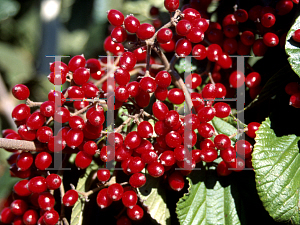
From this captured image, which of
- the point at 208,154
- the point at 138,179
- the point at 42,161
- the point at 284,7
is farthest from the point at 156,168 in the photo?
the point at 284,7

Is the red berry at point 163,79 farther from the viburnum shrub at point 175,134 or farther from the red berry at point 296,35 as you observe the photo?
the red berry at point 296,35

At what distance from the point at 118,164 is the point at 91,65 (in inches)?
15.6

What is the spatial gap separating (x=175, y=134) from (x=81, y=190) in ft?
1.46

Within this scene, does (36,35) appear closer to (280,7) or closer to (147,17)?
(147,17)

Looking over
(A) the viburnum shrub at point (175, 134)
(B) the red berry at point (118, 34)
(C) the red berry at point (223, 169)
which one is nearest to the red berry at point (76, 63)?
(A) the viburnum shrub at point (175, 134)

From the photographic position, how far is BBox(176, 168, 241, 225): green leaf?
94cm

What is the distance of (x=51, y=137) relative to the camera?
2.83 ft

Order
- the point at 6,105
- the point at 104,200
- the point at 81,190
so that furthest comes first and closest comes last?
the point at 6,105 < the point at 81,190 < the point at 104,200

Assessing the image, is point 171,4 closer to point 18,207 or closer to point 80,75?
point 80,75

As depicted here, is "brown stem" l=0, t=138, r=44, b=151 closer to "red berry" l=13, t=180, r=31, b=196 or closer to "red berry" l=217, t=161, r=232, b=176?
"red berry" l=13, t=180, r=31, b=196

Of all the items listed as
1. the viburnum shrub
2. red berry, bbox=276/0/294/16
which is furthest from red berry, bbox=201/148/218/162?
red berry, bbox=276/0/294/16

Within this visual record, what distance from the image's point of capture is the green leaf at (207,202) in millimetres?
936

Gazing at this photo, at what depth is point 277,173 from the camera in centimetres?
85

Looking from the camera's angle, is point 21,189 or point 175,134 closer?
point 175,134
